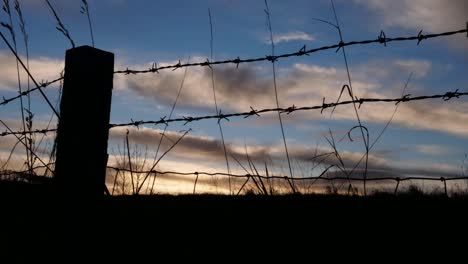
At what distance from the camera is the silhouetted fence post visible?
2.12m

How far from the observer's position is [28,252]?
84.7 inches

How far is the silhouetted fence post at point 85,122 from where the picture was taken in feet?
6.95

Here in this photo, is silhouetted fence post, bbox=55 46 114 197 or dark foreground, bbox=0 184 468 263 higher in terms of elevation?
silhouetted fence post, bbox=55 46 114 197

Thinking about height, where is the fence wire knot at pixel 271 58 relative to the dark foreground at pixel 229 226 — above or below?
above

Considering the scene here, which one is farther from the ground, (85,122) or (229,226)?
(85,122)

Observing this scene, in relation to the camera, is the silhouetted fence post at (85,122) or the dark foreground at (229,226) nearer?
the dark foreground at (229,226)

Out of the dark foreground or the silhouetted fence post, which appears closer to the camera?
the dark foreground

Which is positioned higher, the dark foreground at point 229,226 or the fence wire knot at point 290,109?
the fence wire knot at point 290,109

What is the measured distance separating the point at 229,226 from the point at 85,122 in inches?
29.9

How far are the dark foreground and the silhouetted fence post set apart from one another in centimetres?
8

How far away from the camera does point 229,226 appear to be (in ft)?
7.25

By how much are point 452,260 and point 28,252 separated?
1658 millimetres

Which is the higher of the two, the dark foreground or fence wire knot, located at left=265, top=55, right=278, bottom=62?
fence wire knot, located at left=265, top=55, right=278, bottom=62

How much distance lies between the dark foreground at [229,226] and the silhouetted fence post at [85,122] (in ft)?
0.28
